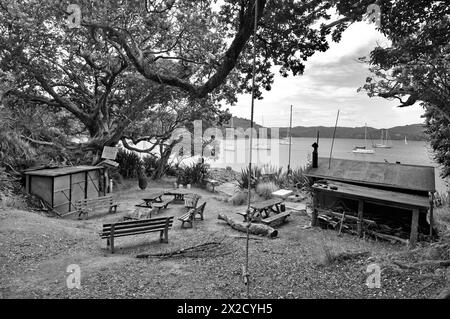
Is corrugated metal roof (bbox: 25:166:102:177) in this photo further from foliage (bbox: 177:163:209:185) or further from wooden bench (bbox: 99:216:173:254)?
foliage (bbox: 177:163:209:185)

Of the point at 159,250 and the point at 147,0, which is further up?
the point at 147,0

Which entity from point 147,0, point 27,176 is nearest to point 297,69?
point 147,0

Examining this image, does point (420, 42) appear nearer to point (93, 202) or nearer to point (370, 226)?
point (370, 226)

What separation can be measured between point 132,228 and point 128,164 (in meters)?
13.4

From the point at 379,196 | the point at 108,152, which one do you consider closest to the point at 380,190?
the point at 379,196

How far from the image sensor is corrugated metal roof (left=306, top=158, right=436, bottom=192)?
848 centimetres

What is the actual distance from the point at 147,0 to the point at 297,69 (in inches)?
169

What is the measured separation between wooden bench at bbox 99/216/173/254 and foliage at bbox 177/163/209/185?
1218 centimetres

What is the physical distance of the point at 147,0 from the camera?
7.18 m

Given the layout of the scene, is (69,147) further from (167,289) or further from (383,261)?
(383,261)

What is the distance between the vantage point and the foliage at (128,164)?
2023 centimetres

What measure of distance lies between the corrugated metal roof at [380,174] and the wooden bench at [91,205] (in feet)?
29.5

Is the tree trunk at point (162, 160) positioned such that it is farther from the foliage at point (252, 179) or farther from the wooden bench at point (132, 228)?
the wooden bench at point (132, 228)
